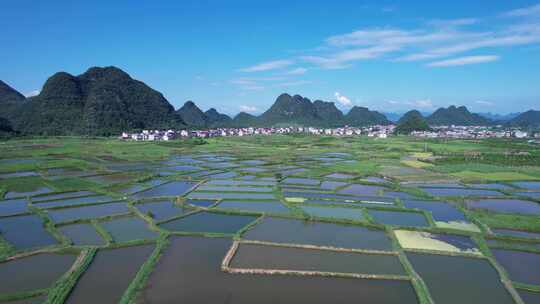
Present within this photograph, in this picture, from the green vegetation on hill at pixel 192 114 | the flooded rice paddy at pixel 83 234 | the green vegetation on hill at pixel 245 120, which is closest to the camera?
the flooded rice paddy at pixel 83 234

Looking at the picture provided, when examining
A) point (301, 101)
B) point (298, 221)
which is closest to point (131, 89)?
point (301, 101)

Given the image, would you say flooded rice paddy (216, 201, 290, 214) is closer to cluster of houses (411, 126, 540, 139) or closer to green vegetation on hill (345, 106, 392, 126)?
cluster of houses (411, 126, 540, 139)

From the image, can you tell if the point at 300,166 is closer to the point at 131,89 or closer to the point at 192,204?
the point at 192,204

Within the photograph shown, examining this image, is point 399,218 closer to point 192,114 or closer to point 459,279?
point 459,279

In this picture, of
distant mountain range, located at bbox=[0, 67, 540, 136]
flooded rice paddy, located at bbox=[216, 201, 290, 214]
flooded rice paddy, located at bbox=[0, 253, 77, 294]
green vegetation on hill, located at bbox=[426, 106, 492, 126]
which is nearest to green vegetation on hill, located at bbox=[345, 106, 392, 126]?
green vegetation on hill, located at bbox=[426, 106, 492, 126]

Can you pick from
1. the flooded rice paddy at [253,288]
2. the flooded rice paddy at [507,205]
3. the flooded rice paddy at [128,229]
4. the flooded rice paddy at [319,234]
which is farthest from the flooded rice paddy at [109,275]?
the flooded rice paddy at [507,205]

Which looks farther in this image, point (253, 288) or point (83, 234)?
point (83, 234)

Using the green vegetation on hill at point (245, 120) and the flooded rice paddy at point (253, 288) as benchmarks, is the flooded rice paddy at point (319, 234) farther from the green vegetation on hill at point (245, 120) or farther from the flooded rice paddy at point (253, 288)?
the green vegetation on hill at point (245, 120)

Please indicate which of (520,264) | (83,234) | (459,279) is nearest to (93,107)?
(83,234)
